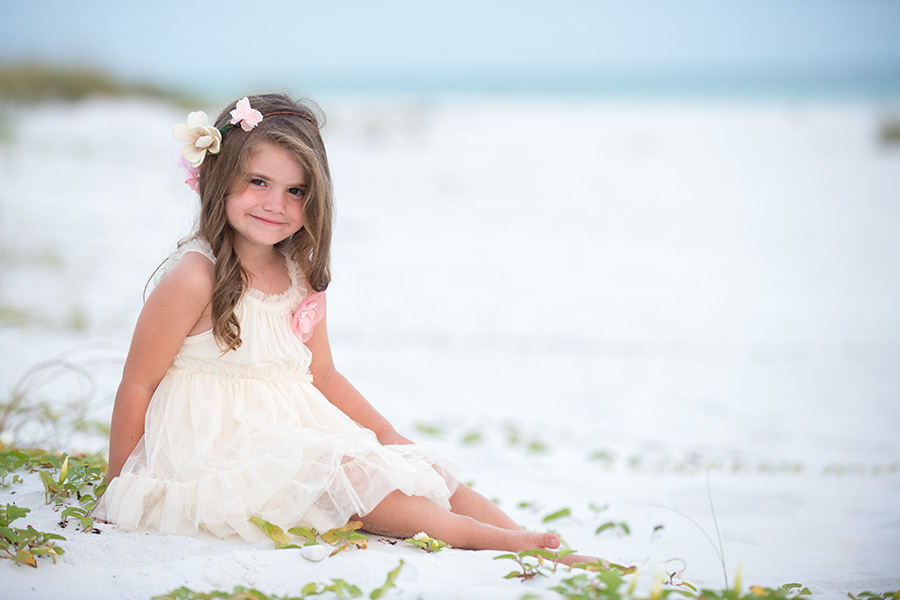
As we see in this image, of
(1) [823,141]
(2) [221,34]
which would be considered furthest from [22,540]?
(2) [221,34]

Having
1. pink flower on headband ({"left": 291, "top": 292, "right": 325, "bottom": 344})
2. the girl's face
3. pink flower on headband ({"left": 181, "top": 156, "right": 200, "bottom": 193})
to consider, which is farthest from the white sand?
the girl's face

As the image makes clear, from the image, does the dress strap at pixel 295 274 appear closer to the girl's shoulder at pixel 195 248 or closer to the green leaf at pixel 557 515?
the girl's shoulder at pixel 195 248

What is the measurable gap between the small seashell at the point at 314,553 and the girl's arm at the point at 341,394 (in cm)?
62

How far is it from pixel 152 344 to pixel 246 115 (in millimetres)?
703

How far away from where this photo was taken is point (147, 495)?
2.10m

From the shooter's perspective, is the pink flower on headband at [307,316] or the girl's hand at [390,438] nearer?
the pink flower on headband at [307,316]

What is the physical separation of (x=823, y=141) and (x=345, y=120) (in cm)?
841

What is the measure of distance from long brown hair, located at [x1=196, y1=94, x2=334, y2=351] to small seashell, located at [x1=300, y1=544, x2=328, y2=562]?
616mm

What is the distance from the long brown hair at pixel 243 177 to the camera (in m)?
2.22

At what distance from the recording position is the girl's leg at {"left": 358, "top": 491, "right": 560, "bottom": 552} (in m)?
2.18

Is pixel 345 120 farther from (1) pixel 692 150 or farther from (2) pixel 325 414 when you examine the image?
(2) pixel 325 414

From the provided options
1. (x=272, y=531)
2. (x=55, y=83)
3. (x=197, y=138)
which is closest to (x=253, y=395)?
(x=272, y=531)

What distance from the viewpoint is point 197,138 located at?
2334 millimetres

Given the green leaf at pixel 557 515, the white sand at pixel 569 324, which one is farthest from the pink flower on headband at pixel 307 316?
the green leaf at pixel 557 515
